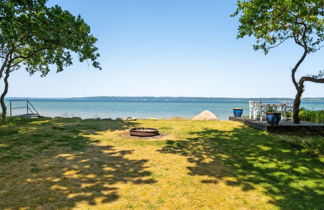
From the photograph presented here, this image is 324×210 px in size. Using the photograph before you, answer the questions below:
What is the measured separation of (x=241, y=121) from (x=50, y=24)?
15.6 metres

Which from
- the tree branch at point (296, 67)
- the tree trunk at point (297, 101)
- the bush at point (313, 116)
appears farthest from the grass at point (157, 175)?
the bush at point (313, 116)

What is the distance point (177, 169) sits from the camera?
21.7ft

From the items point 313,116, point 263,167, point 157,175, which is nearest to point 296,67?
point 313,116

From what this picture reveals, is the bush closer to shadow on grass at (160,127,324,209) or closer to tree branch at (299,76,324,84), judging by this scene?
tree branch at (299,76,324,84)

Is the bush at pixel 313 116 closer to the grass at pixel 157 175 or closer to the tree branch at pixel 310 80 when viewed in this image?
the tree branch at pixel 310 80

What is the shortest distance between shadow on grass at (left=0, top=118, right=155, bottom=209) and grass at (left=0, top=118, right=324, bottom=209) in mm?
20

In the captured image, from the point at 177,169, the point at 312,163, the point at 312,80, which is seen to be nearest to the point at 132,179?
the point at 177,169

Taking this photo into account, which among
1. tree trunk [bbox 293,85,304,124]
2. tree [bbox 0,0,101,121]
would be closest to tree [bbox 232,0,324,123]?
tree trunk [bbox 293,85,304,124]

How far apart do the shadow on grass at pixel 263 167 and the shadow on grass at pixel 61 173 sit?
2203mm

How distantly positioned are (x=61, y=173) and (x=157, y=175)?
2.81 metres

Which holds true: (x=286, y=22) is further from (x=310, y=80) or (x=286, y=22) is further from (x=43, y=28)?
(x=43, y=28)

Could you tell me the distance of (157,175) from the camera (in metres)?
6.05

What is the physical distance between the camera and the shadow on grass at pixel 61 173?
15.0 ft

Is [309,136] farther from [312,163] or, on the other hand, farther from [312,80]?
[312,163]
